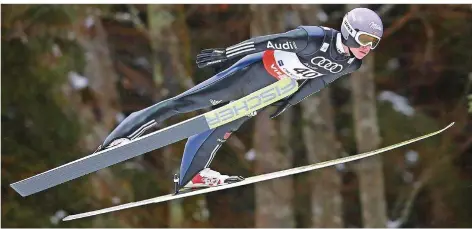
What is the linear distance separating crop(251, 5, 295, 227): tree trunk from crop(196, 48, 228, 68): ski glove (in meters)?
1.53

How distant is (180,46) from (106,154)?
1434mm

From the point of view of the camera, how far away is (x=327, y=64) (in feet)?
10.8

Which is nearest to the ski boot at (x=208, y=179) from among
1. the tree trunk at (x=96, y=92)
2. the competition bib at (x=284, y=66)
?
the competition bib at (x=284, y=66)

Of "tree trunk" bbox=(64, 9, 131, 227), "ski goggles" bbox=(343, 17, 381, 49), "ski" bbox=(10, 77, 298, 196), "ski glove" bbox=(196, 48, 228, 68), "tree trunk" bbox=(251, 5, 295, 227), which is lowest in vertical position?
"tree trunk" bbox=(251, 5, 295, 227)

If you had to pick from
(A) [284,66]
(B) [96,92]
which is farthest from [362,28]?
(B) [96,92]

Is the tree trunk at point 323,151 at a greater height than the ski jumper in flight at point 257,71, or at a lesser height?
lesser

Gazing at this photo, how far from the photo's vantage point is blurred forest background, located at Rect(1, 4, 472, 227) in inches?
186

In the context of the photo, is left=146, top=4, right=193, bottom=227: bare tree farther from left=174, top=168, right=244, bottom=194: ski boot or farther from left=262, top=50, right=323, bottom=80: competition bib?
left=262, top=50, right=323, bottom=80: competition bib

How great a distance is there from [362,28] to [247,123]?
201 cm

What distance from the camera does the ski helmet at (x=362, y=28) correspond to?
10.3 ft

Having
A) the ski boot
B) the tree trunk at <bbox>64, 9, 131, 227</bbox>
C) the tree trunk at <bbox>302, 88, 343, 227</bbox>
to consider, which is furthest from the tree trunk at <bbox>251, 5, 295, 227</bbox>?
the ski boot

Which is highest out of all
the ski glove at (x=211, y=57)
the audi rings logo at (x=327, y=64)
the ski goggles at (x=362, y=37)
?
the ski glove at (x=211, y=57)

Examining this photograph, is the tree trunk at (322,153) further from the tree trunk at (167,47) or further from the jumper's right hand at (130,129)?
the jumper's right hand at (130,129)

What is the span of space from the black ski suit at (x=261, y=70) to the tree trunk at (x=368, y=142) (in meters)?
1.36
